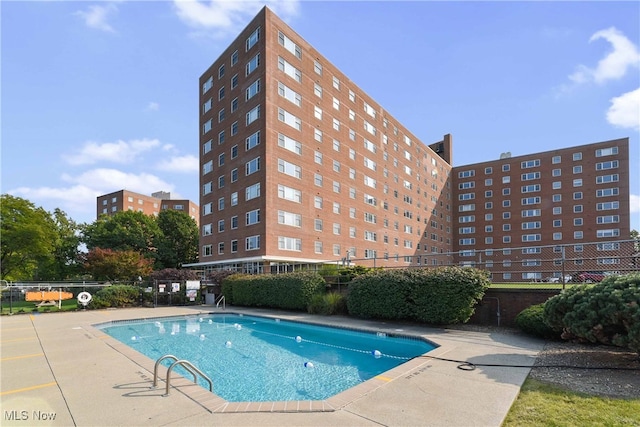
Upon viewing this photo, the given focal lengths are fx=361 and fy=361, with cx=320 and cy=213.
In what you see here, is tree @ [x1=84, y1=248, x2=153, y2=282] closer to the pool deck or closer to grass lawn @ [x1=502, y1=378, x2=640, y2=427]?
the pool deck

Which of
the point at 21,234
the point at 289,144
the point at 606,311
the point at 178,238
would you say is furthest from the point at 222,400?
the point at 178,238

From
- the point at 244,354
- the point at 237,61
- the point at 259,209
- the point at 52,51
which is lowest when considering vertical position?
the point at 244,354

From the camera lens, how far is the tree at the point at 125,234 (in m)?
46.2

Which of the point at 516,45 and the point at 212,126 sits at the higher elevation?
the point at 212,126

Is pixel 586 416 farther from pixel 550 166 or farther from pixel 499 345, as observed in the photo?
pixel 550 166

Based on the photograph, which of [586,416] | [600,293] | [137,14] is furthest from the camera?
[137,14]

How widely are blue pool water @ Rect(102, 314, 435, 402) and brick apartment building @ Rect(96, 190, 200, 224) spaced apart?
7996cm

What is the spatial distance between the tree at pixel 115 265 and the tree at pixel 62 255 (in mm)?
16727

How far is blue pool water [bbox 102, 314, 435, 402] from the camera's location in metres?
8.25

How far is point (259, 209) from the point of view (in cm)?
3159

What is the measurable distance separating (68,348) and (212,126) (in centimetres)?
3399

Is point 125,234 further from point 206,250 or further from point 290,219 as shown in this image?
point 290,219

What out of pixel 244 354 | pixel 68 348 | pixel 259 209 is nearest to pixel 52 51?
pixel 68 348

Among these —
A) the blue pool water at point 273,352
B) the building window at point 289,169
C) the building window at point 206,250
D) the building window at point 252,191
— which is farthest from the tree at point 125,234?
the blue pool water at point 273,352
